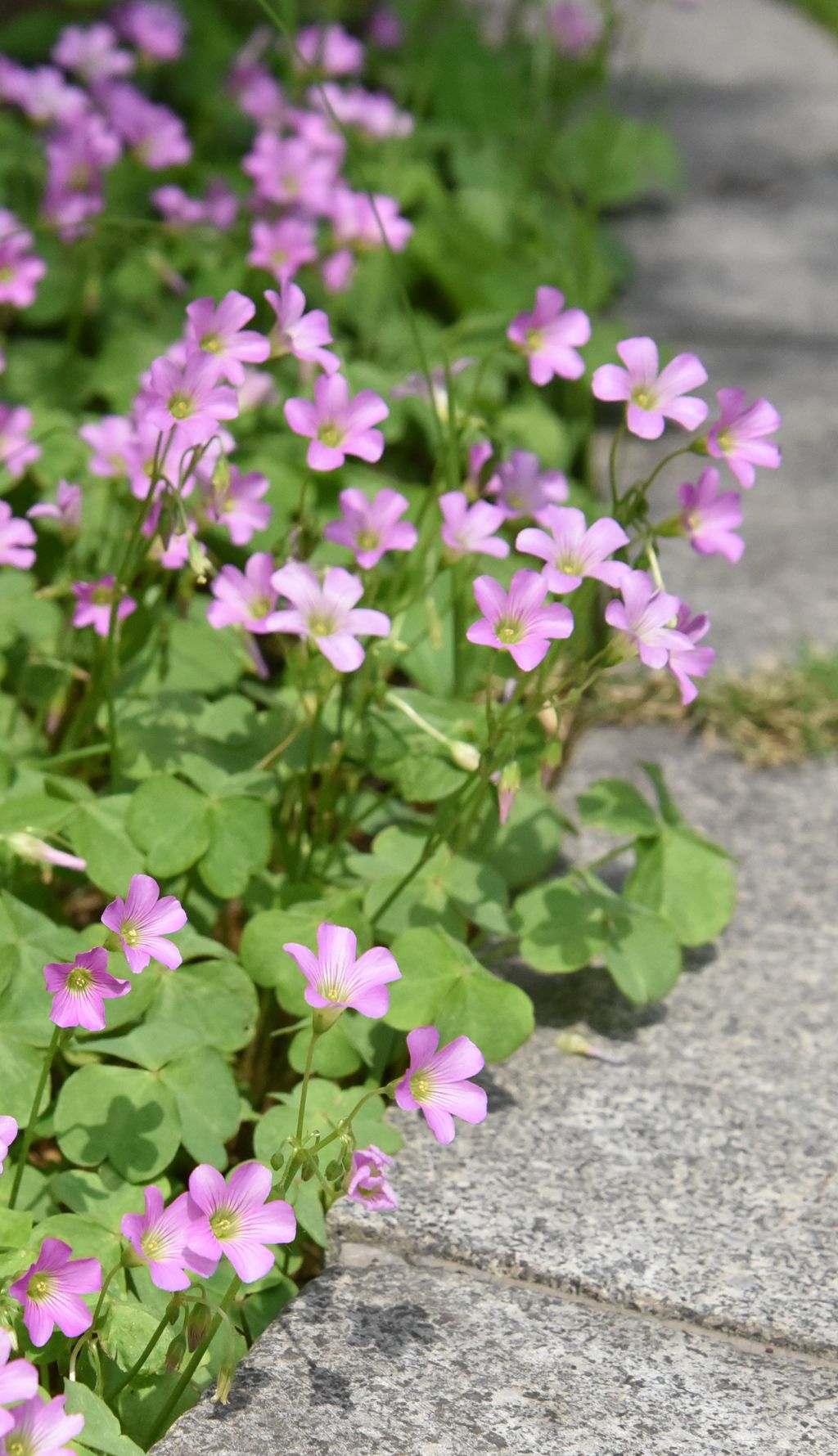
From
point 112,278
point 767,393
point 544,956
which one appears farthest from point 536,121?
point 544,956

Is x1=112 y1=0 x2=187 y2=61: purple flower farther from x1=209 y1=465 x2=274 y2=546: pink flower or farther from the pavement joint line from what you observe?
the pavement joint line

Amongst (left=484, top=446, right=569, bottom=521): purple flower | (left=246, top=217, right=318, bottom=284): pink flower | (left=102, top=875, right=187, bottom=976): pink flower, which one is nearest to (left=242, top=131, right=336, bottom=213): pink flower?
(left=246, top=217, right=318, bottom=284): pink flower

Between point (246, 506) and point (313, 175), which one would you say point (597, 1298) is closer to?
point (246, 506)

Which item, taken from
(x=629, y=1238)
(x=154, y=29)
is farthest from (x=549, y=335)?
(x=154, y=29)

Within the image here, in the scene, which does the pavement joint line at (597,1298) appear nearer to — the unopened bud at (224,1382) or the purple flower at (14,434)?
the unopened bud at (224,1382)

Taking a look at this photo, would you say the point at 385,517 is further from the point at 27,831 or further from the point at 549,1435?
the point at 549,1435

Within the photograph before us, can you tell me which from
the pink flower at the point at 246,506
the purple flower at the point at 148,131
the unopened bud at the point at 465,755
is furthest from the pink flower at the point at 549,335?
the purple flower at the point at 148,131
